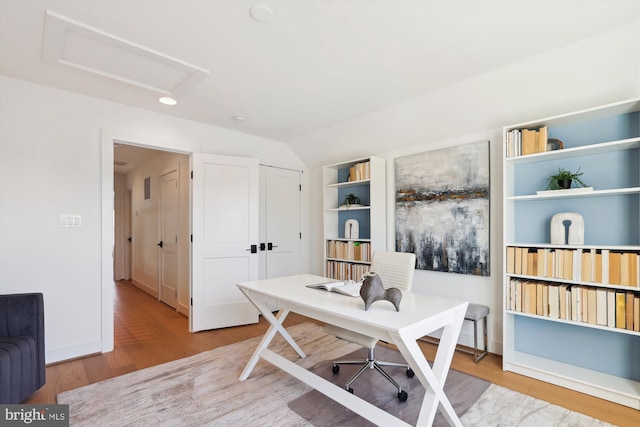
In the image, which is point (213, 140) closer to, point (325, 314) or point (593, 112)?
point (325, 314)

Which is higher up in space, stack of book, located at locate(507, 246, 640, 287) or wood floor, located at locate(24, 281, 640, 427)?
stack of book, located at locate(507, 246, 640, 287)

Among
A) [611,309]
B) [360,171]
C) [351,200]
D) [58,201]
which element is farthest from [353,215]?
[58,201]

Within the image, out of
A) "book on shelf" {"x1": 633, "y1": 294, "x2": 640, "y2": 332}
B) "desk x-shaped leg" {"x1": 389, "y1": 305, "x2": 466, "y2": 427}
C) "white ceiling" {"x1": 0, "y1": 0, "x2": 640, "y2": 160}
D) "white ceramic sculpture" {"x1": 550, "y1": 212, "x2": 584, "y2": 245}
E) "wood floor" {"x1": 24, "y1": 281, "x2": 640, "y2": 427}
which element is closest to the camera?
"desk x-shaped leg" {"x1": 389, "y1": 305, "x2": 466, "y2": 427}

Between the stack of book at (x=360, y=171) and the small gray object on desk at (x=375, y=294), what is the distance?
2.25m

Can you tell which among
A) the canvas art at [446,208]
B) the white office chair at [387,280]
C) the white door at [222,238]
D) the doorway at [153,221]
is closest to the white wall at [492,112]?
the canvas art at [446,208]

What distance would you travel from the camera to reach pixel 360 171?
3.93 metres

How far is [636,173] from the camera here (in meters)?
2.26

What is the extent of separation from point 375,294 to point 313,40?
5.64 ft

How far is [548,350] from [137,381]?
343 centimetres

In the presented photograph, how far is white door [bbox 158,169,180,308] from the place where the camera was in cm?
461

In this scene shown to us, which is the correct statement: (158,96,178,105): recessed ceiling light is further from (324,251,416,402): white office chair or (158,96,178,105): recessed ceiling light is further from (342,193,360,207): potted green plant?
(324,251,416,402): white office chair

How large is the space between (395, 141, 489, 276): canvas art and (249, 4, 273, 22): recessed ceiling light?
2240mm

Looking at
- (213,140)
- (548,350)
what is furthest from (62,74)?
(548,350)

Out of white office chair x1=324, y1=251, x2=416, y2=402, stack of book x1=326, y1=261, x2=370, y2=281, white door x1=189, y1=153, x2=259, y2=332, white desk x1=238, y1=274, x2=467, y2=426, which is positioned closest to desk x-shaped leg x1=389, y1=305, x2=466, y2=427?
white desk x1=238, y1=274, x2=467, y2=426
